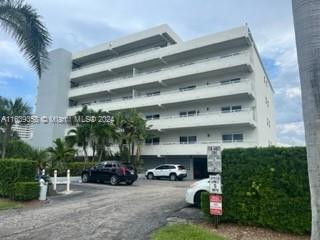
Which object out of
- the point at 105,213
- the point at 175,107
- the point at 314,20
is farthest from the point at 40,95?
the point at 314,20

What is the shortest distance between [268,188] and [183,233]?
2651 millimetres

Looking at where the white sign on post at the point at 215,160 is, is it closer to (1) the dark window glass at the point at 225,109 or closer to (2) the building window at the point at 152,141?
(1) the dark window glass at the point at 225,109

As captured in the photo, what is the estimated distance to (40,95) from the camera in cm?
4244

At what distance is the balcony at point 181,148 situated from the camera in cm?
2853

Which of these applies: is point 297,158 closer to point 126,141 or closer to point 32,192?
point 32,192

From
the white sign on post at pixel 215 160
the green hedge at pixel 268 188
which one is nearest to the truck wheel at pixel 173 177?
the green hedge at pixel 268 188

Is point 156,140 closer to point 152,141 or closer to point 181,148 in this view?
point 152,141

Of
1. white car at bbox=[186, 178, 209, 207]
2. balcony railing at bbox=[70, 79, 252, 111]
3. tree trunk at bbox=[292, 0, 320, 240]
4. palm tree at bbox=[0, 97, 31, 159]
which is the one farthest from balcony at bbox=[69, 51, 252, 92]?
tree trunk at bbox=[292, 0, 320, 240]

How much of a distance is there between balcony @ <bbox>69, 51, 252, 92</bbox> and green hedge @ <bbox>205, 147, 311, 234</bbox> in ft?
70.7

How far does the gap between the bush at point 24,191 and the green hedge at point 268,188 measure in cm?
978

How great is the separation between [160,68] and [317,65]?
31.7 meters

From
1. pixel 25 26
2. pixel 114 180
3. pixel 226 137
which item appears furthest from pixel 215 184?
pixel 226 137

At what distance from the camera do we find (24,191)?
1391 cm

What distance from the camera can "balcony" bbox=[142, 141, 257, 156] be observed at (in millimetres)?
28531
